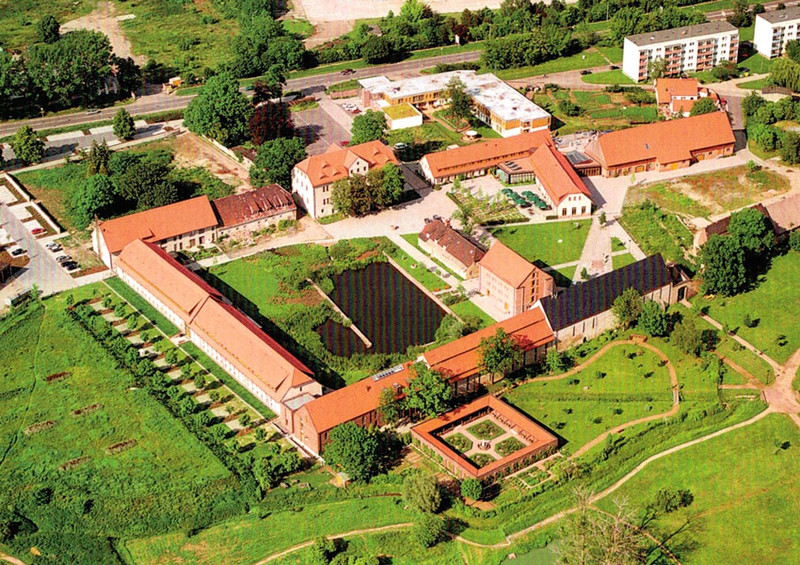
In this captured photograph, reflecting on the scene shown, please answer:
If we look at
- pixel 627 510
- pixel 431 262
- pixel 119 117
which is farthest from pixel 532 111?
pixel 627 510

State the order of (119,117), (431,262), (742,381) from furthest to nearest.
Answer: (119,117), (431,262), (742,381)

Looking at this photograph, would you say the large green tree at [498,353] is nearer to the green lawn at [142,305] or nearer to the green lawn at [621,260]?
the green lawn at [621,260]

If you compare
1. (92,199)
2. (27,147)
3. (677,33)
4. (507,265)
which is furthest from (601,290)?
(27,147)

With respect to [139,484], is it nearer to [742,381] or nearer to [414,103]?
[742,381]

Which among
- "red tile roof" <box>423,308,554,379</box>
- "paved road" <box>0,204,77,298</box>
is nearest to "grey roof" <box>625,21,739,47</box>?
Result: "red tile roof" <box>423,308,554,379</box>

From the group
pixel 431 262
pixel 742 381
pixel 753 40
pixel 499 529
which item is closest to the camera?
pixel 499 529

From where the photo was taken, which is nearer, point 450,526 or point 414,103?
point 450,526

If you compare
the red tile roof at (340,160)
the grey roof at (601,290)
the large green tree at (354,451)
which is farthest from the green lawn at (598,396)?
the red tile roof at (340,160)
